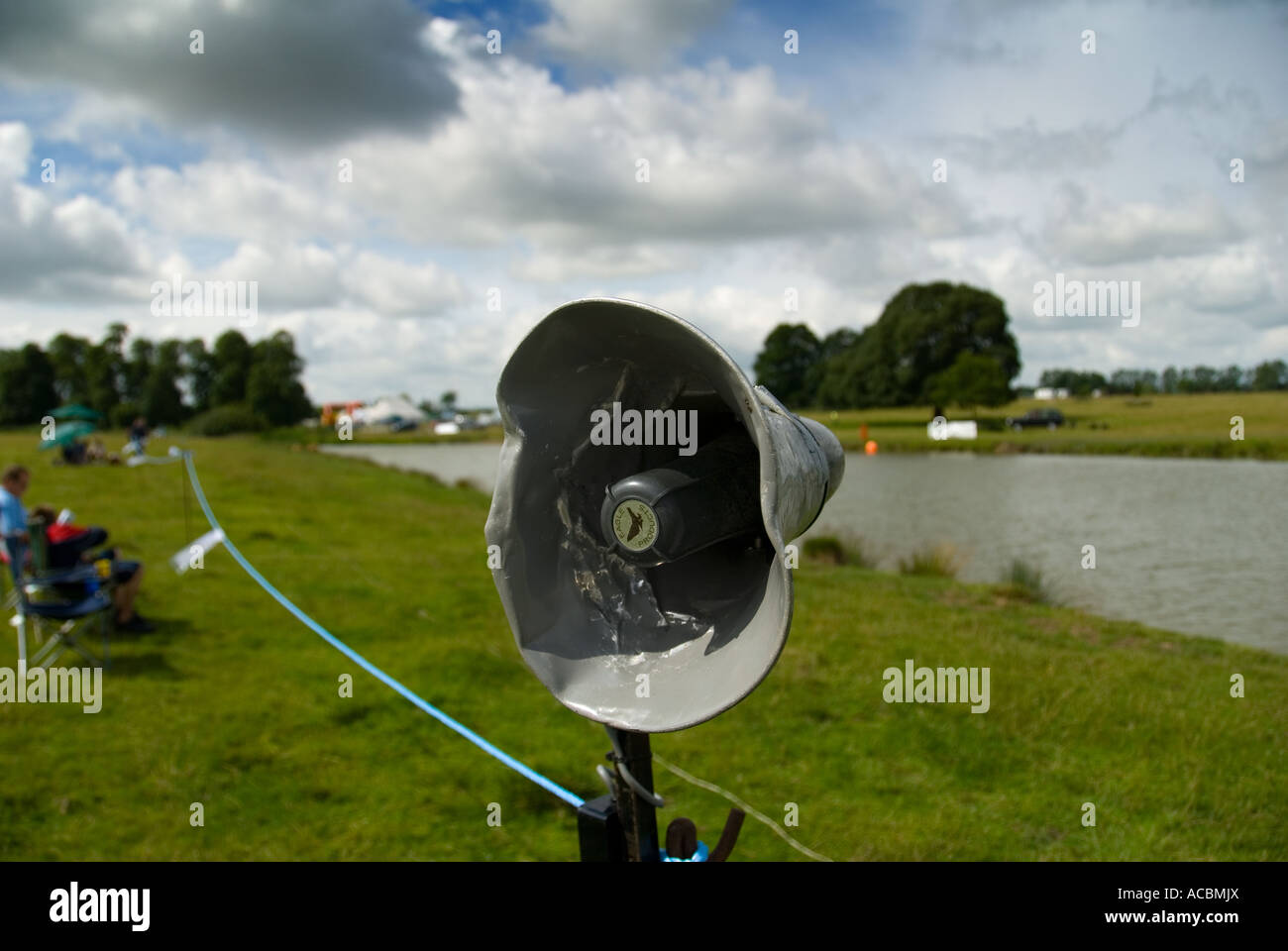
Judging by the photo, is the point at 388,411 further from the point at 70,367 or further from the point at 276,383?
the point at 70,367

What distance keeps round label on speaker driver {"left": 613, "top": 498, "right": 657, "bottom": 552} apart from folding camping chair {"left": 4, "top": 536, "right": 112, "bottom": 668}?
7610 mm

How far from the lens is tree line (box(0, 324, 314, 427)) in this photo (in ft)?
263

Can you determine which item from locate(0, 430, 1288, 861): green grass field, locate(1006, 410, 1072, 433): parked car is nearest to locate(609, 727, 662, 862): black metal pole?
locate(0, 430, 1288, 861): green grass field

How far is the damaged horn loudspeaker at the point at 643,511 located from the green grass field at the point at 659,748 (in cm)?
352

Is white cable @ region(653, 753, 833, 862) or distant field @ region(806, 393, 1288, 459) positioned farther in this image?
distant field @ region(806, 393, 1288, 459)

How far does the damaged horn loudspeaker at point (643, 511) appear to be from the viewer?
5.73 ft

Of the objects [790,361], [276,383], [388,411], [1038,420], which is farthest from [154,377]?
[1038,420]

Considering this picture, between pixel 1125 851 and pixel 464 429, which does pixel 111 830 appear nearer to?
pixel 1125 851

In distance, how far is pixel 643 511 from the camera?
1.77m

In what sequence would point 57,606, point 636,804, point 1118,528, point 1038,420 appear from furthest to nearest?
1. point 1038,420
2. point 1118,528
3. point 57,606
4. point 636,804

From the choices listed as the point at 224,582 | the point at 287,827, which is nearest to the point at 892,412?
the point at 224,582

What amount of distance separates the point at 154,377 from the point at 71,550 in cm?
8485

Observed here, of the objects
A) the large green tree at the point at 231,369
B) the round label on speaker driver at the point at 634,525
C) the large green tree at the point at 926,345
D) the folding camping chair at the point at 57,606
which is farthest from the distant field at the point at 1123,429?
the large green tree at the point at 231,369

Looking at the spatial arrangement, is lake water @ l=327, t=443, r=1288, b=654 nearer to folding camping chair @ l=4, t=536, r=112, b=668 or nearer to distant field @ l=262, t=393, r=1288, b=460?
distant field @ l=262, t=393, r=1288, b=460
